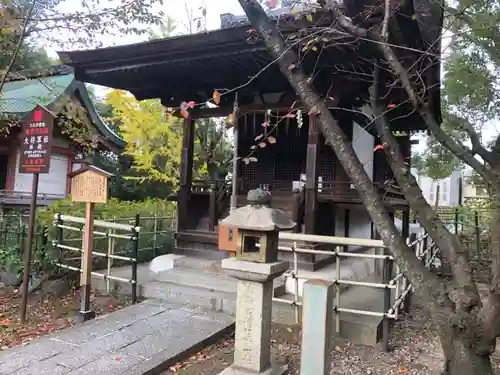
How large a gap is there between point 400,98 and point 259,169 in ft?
11.0

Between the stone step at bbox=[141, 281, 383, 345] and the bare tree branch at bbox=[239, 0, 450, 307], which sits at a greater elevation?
the bare tree branch at bbox=[239, 0, 450, 307]

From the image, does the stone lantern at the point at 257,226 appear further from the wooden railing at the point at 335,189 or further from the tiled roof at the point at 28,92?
the tiled roof at the point at 28,92

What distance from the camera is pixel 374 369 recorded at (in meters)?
4.07

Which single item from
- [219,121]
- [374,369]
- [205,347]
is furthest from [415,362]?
[219,121]

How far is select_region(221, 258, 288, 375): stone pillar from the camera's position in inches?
141

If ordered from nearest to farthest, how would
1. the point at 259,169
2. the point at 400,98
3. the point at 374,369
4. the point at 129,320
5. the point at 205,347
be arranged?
the point at 374,369 < the point at 205,347 < the point at 129,320 < the point at 400,98 < the point at 259,169

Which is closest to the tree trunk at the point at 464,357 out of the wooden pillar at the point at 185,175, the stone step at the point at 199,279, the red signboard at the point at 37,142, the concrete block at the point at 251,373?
the concrete block at the point at 251,373

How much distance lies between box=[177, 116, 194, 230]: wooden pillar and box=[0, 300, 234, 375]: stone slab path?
2.61 meters

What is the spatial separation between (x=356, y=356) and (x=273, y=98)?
17.6 ft

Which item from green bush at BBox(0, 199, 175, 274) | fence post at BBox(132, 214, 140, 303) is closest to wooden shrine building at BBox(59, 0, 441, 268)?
green bush at BBox(0, 199, 175, 274)

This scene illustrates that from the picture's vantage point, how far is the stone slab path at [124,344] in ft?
12.3

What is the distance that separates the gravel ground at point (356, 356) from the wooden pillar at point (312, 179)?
→ 202 centimetres

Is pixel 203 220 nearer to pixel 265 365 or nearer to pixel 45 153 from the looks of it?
pixel 45 153

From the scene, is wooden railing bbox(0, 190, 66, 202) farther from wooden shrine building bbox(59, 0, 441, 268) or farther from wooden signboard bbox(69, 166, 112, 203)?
wooden signboard bbox(69, 166, 112, 203)
